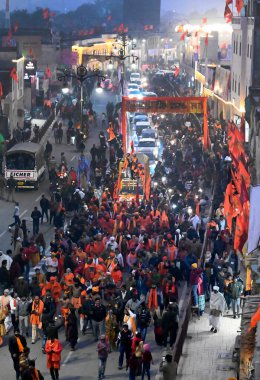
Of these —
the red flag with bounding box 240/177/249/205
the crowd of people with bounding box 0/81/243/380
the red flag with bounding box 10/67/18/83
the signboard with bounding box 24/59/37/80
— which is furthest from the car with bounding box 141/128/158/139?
the red flag with bounding box 240/177/249/205

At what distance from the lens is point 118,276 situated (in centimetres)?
2850

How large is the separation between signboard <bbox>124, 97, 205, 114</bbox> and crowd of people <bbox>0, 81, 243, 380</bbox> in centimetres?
1202

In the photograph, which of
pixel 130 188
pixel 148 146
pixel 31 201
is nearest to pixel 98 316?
pixel 130 188

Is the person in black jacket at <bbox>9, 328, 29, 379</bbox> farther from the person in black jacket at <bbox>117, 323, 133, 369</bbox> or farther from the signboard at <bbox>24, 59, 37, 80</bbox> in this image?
the signboard at <bbox>24, 59, 37, 80</bbox>

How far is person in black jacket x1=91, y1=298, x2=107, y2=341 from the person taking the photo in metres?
25.2

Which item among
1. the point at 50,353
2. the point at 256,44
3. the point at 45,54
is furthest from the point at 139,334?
the point at 45,54

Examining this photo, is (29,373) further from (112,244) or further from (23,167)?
(23,167)

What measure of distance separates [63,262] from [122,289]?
3145mm

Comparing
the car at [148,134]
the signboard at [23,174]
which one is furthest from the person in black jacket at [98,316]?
the car at [148,134]

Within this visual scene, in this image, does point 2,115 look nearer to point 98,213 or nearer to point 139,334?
point 98,213

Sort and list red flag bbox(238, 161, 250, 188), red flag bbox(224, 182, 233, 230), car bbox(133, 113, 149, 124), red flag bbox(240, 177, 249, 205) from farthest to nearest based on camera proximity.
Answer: car bbox(133, 113, 149, 124)
red flag bbox(238, 161, 250, 188)
red flag bbox(224, 182, 233, 230)
red flag bbox(240, 177, 249, 205)

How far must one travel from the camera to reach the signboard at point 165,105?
52438 millimetres

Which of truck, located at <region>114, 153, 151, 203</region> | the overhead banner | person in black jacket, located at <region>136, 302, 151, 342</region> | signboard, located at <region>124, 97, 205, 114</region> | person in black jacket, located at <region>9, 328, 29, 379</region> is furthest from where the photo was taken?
signboard, located at <region>124, 97, 205, 114</region>

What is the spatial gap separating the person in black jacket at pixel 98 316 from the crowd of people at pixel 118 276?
0.02 m
